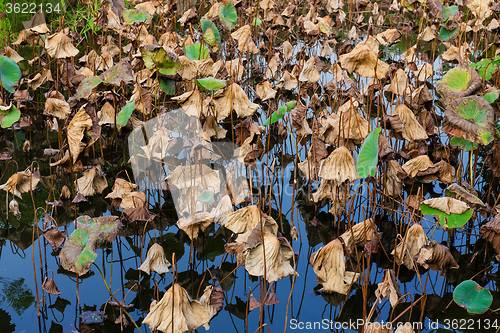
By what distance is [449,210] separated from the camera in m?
1.16

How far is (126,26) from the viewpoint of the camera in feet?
7.84

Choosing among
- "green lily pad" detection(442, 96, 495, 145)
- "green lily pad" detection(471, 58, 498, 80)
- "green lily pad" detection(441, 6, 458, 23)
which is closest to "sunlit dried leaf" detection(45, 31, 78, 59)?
"green lily pad" detection(442, 96, 495, 145)

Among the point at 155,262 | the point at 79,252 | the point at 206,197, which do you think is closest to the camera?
the point at 79,252

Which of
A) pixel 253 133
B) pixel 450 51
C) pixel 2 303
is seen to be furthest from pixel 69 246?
pixel 450 51

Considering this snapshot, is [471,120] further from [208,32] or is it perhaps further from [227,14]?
[227,14]

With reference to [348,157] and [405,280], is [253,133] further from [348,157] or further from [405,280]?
[405,280]

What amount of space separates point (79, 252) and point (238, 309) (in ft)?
1.63

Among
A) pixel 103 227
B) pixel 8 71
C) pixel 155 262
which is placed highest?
pixel 8 71

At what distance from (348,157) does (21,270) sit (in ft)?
3.57

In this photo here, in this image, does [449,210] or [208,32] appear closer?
[449,210]

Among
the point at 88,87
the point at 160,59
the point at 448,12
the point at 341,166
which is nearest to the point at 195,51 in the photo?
the point at 160,59

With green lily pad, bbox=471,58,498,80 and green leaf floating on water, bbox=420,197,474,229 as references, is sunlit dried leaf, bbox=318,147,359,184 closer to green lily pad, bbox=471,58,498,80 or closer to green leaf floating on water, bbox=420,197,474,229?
green leaf floating on water, bbox=420,197,474,229

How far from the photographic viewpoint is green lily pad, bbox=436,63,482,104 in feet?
4.96

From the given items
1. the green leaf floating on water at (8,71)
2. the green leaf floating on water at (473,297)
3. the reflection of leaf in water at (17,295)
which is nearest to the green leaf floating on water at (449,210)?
the green leaf floating on water at (473,297)
